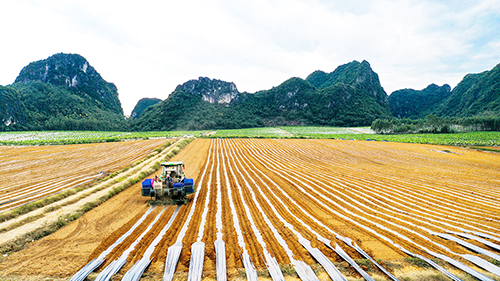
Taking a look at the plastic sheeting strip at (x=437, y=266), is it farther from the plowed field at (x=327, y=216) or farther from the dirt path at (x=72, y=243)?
the dirt path at (x=72, y=243)

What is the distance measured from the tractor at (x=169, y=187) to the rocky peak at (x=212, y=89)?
154 m

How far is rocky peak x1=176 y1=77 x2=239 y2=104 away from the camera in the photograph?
161 metres

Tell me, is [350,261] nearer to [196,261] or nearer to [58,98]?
[196,261]

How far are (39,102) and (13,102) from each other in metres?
25.4

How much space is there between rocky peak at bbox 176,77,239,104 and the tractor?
15372cm

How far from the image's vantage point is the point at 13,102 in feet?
345

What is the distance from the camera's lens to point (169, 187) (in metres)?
11.3

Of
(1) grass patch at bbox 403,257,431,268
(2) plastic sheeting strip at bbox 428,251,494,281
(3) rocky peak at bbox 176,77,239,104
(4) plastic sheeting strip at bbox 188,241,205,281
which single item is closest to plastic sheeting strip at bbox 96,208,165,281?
(4) plastic sheeting strip at bbox 188,241,205,281

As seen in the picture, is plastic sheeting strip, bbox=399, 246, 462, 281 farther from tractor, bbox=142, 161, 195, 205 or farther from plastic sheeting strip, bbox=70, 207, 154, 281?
tractor, bbox=142, 161, 195, 205

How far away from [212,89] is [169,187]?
15794cm

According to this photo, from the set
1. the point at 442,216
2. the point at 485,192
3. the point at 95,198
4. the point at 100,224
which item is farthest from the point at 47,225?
the point at 485,192

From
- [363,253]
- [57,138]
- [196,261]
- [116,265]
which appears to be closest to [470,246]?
[363,253]

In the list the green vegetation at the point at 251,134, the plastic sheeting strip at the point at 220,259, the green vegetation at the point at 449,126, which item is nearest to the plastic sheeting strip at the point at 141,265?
the plastic sheeting strip at the point at 220,259

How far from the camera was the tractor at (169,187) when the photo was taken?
10875mm
